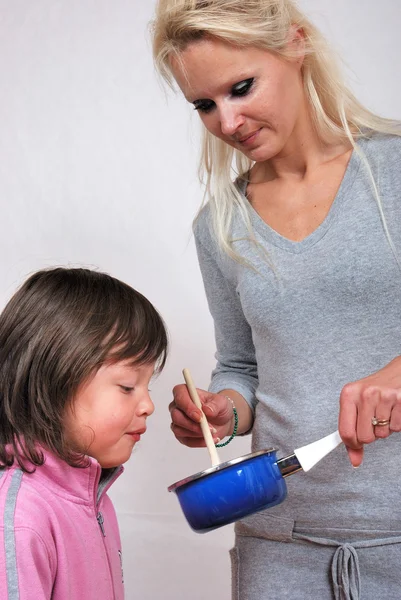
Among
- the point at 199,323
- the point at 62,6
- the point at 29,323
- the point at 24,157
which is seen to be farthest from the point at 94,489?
the point at 62,6

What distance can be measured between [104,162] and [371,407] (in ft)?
5.35

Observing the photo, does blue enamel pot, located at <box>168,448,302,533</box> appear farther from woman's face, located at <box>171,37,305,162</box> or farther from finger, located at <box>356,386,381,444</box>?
woman's face, located at <box>171,37,305,162</box>

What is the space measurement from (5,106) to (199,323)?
85 centimetres

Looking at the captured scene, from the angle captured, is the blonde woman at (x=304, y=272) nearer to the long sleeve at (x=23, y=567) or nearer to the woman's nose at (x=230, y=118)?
the woman's nose at (x=230, y=118)

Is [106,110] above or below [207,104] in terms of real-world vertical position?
above

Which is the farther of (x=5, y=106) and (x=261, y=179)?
(x=5, y=106)

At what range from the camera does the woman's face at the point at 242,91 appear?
127 cm

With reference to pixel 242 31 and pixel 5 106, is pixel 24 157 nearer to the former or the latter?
pixel 5 106

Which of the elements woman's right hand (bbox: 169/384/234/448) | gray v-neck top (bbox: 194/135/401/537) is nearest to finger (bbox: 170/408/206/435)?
woman's right hand (bbox: 169/384/234/448)

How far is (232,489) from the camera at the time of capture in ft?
3.41

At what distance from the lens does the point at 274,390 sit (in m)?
1.34

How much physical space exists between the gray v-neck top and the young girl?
199mm

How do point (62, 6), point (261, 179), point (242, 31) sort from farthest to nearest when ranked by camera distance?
point (62, 6) → point (261, 179) → point (242, 31)

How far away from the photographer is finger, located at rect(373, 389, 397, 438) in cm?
103
